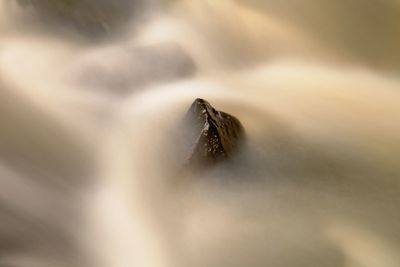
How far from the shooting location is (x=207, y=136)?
225cm

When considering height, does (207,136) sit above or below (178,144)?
below

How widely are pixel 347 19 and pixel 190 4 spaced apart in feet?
3.98

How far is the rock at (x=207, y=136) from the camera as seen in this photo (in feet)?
7.43

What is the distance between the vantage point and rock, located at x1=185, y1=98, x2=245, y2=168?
226 cm

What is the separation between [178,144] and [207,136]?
8.6 inches

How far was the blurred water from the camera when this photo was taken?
2.11 m

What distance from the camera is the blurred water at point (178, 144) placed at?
211 cm

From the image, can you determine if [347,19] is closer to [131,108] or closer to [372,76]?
[372,76]

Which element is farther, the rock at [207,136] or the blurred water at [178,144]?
the rock at [207,136]

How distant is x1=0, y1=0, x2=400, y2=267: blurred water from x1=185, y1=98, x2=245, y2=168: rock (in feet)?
0.23

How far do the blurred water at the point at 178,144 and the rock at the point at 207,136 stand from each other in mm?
70

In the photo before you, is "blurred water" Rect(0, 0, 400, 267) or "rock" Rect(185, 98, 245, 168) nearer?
"blurred water" Rect(0, 0, 400, 267)

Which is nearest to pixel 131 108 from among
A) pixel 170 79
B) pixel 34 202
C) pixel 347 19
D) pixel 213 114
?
pixel 170 79

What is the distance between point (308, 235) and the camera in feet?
7.16
